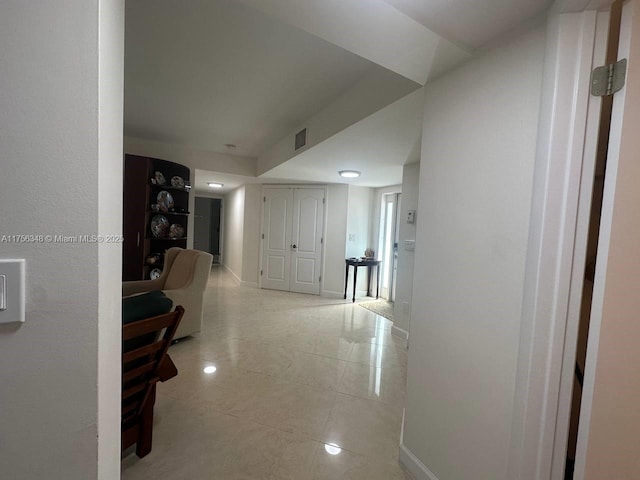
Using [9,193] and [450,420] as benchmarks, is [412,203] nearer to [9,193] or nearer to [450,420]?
[450,420]

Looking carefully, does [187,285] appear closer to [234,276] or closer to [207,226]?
[234,276]

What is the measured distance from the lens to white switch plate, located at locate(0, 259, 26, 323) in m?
0.52

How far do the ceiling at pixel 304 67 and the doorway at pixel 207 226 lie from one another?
4921 mm

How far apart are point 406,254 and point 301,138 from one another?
74.2 inches

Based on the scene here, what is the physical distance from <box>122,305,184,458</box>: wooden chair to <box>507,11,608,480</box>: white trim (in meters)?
1.53

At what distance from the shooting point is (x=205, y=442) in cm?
164

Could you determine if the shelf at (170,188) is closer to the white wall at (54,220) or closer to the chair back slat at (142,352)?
the chair back slat at (142,352)

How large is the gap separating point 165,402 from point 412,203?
3.05 metres

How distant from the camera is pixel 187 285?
9.61 feet

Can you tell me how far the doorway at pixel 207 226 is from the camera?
8445mm

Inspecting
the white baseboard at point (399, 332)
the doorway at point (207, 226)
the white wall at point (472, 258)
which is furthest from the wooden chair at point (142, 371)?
the doorway at point (207, 226)

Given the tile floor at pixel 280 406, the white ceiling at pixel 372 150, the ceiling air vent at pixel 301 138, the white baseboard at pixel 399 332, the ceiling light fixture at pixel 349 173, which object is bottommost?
the tile floor at pixel 280 406

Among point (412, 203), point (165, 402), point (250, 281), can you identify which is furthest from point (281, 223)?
point (165, 402)

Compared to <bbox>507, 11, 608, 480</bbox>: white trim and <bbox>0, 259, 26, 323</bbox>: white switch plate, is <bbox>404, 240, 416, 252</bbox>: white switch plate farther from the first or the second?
<bbox>0, 259, 26, 323</bbox>: white switch plate
